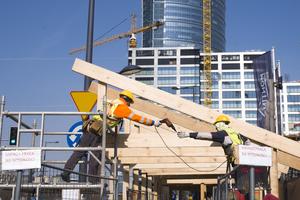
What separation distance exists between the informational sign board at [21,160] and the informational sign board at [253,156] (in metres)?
2.39

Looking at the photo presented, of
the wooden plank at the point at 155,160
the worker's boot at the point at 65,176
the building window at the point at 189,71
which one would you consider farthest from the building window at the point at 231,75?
the worker's boot at the point at 65,176

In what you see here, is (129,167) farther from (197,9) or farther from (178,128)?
(197,9)

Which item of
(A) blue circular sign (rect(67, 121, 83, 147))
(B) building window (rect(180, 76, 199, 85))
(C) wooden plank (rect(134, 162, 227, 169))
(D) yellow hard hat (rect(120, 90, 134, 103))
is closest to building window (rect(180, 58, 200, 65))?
(B) building window (rect(180, 76, 199, 85))

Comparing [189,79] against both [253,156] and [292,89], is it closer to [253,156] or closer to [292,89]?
[292,89]

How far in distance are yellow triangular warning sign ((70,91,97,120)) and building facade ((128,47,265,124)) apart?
109795mm

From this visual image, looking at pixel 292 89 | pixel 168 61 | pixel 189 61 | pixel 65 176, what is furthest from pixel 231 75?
pixel 65 176

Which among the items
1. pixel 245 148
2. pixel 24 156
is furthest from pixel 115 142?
pixel 245 148

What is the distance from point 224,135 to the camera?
29.6 feet

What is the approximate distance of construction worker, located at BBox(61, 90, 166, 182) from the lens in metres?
9.06

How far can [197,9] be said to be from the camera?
147375 millimetres

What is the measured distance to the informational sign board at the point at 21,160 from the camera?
5.44 m

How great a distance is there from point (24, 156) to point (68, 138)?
534 centimetres

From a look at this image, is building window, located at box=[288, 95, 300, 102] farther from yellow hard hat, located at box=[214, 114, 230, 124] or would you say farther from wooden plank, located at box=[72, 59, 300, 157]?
yellow hard hat, located at box=[214, 114, 230, 124]

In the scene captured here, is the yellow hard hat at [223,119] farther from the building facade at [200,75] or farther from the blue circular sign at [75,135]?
the building facade at [200,75]
